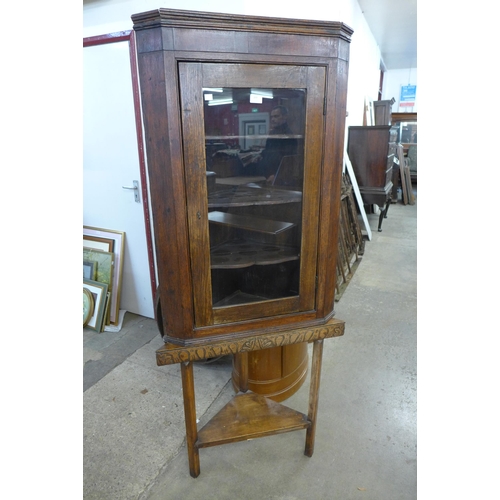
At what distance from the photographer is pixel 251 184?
1.12m

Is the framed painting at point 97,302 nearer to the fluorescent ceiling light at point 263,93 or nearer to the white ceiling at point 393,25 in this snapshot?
the fluorescent ceiling light at point 263,93

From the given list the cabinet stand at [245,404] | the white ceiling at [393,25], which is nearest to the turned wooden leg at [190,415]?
the cabinet stand at [245,404]

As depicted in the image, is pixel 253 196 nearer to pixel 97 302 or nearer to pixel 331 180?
pixel 331 180

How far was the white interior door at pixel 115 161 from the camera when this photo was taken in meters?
1.99

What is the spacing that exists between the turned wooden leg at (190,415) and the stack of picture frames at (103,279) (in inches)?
50.1

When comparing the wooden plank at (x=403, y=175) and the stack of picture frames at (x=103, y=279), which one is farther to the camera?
the wooden plank at (x=403, y=175)

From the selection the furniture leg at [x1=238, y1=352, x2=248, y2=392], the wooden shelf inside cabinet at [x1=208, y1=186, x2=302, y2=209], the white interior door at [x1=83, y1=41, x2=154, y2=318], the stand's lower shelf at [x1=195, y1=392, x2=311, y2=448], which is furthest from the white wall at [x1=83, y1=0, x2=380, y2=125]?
the stand's lower shelf at [x1=195, y1=392, x2=311, y2=448]

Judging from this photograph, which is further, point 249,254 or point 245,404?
point 245,404

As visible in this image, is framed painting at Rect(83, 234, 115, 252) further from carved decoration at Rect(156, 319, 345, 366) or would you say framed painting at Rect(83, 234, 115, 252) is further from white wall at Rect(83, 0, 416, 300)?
carved decoration at Rect(156, 319, 345, 366)

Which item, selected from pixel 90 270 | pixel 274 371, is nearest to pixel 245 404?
pixel 274 371

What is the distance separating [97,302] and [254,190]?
164 cm
